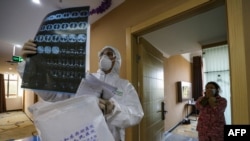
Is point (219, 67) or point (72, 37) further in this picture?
point (219, 67)

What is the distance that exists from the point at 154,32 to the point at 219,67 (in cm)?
139

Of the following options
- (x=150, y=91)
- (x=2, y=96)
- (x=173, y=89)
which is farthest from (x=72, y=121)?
(x=2, y=96)

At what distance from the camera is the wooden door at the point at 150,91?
1.75m

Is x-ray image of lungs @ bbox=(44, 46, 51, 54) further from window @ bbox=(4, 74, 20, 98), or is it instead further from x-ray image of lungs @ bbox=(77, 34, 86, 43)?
window @ bbox=(4, 74, 20, 98)

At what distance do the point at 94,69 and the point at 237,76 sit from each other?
1751 mm

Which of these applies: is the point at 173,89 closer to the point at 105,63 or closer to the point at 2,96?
the point at 105,63

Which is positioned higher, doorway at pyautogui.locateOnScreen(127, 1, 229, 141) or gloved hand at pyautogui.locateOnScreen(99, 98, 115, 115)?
doorway at pyautogui.locateOnScreen(127, 1, 229, 141)

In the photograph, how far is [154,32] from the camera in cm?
231

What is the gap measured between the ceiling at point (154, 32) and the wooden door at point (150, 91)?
0.47m

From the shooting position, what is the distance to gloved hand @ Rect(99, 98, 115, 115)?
24.2 inches

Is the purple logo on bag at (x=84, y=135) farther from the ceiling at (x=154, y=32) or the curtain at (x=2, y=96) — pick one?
the curtain at (x=2, y=96)

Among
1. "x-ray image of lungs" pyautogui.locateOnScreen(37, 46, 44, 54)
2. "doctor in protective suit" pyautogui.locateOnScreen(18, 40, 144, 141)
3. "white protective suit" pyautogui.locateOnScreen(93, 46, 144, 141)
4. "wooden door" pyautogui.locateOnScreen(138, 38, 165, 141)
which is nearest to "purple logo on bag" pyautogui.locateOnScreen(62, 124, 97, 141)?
"doctor in protective suit" pyautogui.locateOnScreen(18, 40, 144, 141)

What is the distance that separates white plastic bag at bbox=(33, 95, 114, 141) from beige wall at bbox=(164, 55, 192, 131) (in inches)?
140

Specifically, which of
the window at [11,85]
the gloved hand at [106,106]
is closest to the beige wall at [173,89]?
the gloved hand at [106,106]
